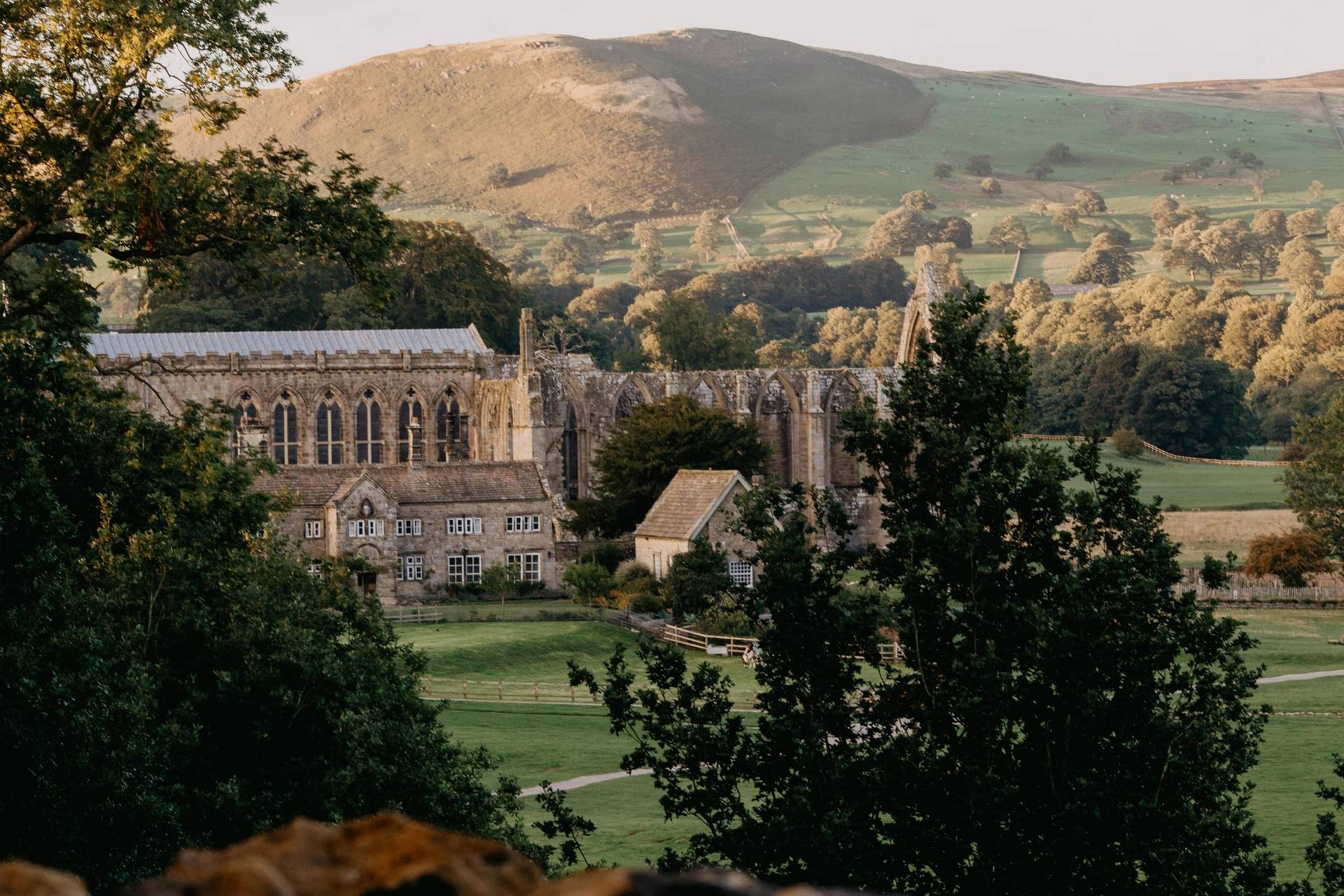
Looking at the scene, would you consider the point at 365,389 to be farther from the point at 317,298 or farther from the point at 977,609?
the point at 977,609

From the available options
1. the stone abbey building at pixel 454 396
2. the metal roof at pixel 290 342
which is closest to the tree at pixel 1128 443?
the stone abbey building at pixel 454 396

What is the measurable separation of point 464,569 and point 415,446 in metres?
11.9

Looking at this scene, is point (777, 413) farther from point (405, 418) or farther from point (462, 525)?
point (462, 525)

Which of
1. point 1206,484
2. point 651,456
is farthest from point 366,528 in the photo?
point 1206,484

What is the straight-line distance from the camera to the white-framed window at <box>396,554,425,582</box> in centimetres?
6259

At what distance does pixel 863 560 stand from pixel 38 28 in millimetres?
10642

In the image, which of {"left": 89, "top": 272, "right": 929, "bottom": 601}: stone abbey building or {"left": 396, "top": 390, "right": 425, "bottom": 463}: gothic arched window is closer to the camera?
{"left": 89, "top": 272, "right": 929, "bottom": 601}: stone abbey building

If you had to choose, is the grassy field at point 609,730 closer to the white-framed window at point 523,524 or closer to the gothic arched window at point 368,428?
the white-framed window at point 523,524

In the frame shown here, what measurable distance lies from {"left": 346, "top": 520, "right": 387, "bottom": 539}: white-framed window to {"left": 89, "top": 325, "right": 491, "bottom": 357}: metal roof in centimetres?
1812

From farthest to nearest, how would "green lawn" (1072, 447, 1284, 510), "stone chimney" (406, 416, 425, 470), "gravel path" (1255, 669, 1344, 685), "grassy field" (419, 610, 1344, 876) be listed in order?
"green lawn" (1072, 447, 1284, 510) → "stone chimney" (406, 416, 425, 470) → "gravel path" (1255, 669, 1344, 685) → "grassy field" (419, 610, 1344, 876)

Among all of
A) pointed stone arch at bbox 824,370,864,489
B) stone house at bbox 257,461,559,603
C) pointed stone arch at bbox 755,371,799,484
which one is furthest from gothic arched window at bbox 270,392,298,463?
pointed stone arch at bbox 824,370,864,489

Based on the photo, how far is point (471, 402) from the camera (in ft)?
263

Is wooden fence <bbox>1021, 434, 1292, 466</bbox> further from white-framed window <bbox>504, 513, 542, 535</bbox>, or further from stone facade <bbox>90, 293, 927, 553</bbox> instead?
white-framed window <bbox>504, 513, 542, 535</bbox>

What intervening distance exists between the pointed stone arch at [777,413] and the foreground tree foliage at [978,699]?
202 feet
